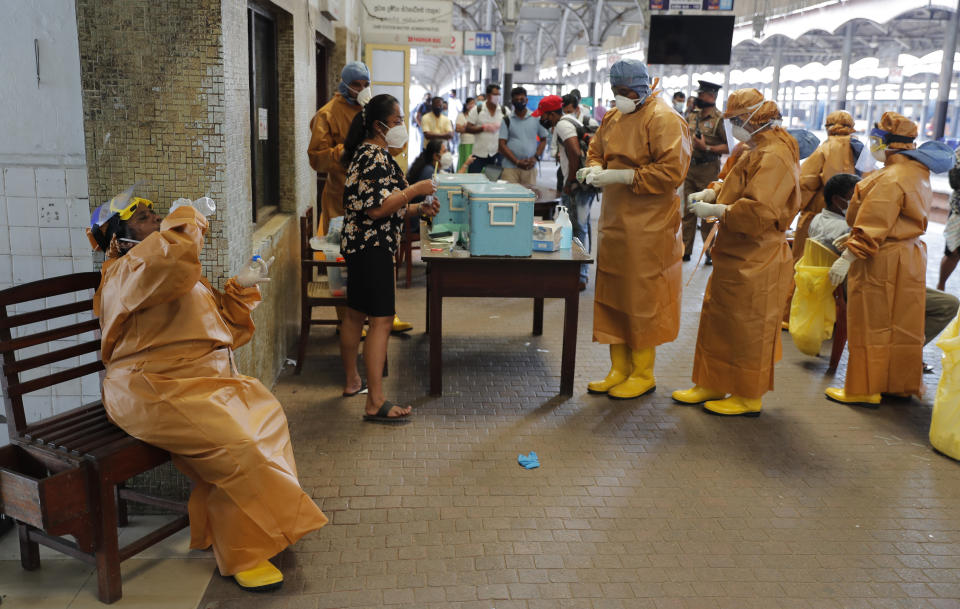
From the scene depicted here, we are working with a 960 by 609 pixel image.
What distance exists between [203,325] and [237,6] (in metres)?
1.43

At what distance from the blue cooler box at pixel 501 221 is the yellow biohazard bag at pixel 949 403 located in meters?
2.13

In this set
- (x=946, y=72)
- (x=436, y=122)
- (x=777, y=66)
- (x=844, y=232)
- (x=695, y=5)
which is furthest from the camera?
(x=777, y=66)

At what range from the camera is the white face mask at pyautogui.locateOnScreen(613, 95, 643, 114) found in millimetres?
4019

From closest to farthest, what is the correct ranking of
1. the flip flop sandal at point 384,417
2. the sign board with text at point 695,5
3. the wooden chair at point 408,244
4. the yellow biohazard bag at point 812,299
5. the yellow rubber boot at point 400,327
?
1. the flip flop sandal at point 384,417
2. the yellow biohazard bag at point 812,299
3. the yellow rubber boot at point 400,327
4. the wooden chair at point 408,244
5. the sign board with text at point 695,5

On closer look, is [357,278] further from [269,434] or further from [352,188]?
[269,434]

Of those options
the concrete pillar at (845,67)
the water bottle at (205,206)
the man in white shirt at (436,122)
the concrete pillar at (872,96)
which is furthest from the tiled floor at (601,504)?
the concrete pillar at (872,96)

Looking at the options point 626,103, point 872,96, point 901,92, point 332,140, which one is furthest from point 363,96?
point 872,96

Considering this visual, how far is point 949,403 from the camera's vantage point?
368 centimetres

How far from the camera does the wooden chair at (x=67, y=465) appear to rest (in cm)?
218

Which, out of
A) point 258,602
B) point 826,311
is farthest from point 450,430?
point 826,311

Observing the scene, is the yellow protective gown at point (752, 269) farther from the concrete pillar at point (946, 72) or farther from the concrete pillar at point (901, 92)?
the concrete pillar at point (901, 92)

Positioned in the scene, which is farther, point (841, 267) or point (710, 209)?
point (841, 267)

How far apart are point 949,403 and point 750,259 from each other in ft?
3.84

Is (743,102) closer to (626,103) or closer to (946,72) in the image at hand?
(626,103)
